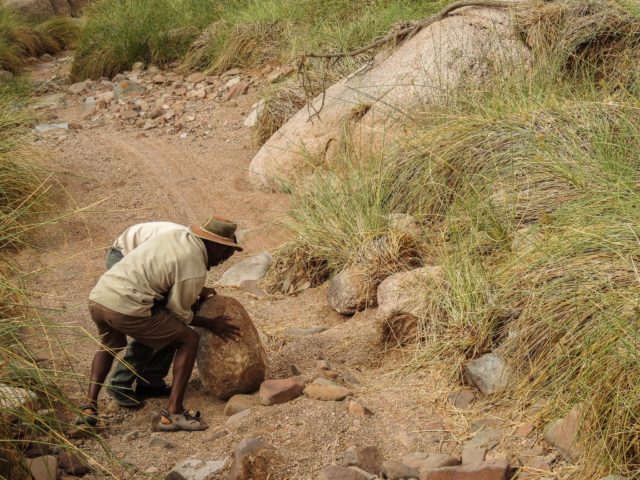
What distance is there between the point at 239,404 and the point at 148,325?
1.82 feet

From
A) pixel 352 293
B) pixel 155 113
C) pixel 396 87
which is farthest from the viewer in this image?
pixel 155 113

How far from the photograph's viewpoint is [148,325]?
454cm

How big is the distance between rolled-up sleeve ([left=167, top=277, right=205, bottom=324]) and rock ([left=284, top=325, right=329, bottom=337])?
3.81 ft

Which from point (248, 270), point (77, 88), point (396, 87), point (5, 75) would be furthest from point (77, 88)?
point (248, 270)

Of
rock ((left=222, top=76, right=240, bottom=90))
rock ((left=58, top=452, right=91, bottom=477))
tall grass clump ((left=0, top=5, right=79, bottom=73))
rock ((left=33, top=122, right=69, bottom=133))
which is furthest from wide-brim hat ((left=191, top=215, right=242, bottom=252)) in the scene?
tall grass clump ((left=0, top=5, right=79, bottom=73))

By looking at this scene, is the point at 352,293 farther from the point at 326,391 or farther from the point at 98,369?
the point at 98,369

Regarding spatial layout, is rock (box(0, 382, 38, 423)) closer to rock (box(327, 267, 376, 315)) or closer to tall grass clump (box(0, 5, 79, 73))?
rock (box(327, 267, 376, 315))

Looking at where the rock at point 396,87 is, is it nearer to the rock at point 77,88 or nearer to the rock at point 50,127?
the rock at point 50,127

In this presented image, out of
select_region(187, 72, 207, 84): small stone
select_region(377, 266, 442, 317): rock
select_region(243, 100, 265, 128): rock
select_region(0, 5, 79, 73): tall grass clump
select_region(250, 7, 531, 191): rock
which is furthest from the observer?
select_region(0, 5, 79, 73): tall grass clump

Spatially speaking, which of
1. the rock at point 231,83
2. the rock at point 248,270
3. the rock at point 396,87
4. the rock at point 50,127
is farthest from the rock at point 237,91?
the rock at point 248,270

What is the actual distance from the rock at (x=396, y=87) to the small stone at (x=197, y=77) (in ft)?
10.8

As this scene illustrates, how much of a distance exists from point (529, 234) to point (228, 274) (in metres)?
2.45

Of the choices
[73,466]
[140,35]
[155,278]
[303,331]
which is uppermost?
[155,278]

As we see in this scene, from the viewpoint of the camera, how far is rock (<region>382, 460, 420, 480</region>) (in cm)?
387
